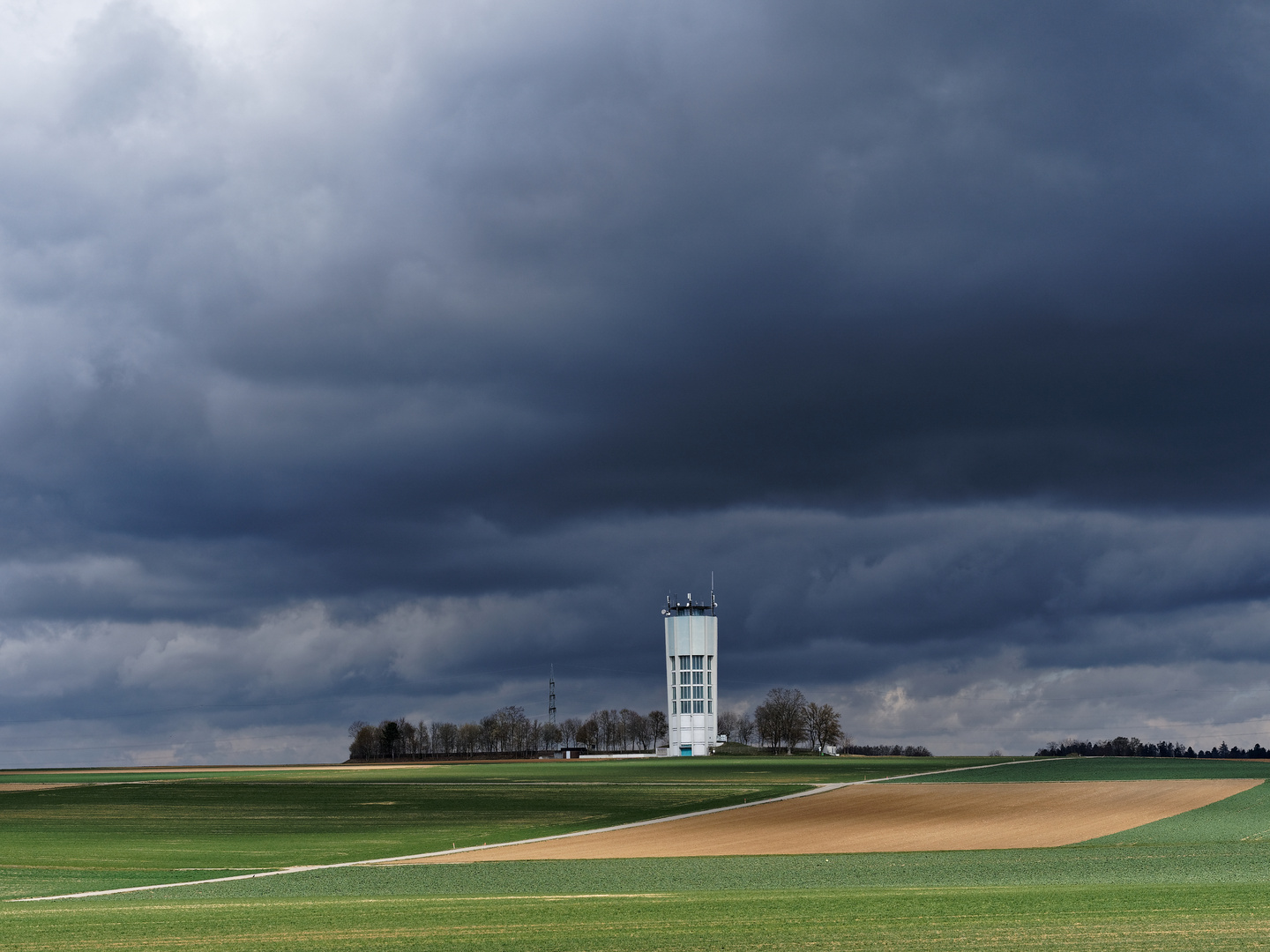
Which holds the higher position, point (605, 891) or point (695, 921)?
point (695, 921)

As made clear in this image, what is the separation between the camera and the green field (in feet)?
76.3

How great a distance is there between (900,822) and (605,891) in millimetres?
34193

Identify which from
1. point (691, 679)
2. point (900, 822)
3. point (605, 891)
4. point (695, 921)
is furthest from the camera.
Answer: point (691, 679)

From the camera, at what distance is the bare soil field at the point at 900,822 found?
51.3 meters

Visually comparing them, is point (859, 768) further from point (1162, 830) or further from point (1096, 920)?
point (1096, 920)

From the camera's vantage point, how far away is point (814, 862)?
44156 mm

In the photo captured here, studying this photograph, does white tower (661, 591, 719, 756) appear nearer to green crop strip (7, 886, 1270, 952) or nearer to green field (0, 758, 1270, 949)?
green field (0, 758, 1270, 949)

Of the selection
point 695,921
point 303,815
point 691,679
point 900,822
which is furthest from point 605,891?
point 691,679

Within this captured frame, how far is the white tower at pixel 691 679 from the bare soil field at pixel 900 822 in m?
91.6

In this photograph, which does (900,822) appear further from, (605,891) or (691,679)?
(691,679)

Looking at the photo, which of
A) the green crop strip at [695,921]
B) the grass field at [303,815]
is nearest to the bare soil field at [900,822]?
Answer: the grass field at [303,815]

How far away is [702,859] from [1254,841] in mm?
23642

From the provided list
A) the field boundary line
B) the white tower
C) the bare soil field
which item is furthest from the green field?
the white tower

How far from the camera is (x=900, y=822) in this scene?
210 feet
